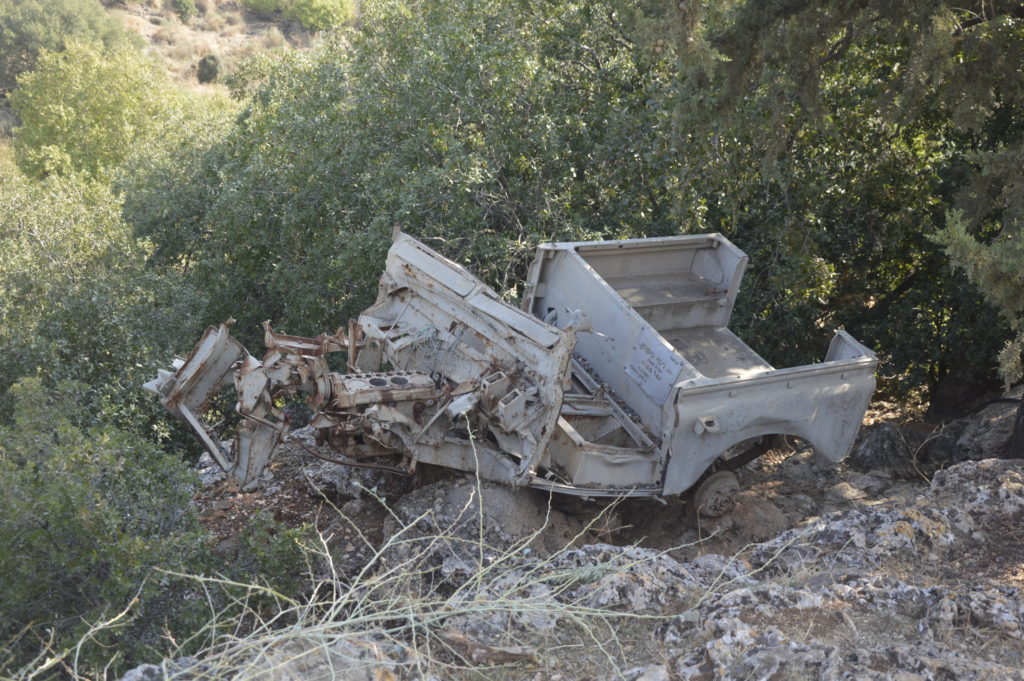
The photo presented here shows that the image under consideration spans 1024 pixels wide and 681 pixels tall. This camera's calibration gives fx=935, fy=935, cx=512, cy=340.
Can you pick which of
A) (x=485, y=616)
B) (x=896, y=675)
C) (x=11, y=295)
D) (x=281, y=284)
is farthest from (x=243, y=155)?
(x=896, y=675)

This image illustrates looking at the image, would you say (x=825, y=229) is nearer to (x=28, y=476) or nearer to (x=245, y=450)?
(x=245, y=450)

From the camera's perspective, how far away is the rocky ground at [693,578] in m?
4.06

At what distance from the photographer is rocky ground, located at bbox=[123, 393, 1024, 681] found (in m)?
4.06

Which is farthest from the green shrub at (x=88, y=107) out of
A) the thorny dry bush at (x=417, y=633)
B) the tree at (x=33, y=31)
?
the thorny dry bush at (x=417, y=633)

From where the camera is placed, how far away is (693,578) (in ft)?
17.4

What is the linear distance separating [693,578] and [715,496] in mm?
1908

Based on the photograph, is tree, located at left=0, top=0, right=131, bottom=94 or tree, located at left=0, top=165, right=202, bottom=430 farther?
tree, located at left=0, top=0, right=131, bottom=94

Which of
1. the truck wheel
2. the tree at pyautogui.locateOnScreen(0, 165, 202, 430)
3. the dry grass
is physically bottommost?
the dry grass

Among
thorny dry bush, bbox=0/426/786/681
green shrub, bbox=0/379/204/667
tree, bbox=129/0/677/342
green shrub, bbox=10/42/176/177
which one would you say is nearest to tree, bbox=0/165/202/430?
tree, bbox=129/0/677/342

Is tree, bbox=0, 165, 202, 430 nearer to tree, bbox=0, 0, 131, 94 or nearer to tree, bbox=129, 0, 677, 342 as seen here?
tree, bbox=129, 0, 677, 342

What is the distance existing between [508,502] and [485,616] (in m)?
1.94

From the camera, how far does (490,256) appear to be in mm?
9625

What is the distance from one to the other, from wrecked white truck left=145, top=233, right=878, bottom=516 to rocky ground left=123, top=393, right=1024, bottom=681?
440 millimetres

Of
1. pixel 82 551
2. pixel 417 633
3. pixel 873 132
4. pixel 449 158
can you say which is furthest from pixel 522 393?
pixel 873 132
